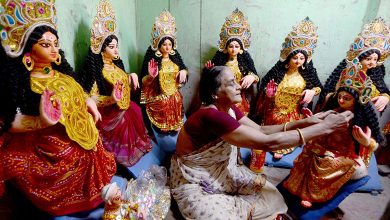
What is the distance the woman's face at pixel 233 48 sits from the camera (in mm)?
2969

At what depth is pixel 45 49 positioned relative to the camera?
1482mm

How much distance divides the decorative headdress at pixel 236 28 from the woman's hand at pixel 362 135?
163 centimetres

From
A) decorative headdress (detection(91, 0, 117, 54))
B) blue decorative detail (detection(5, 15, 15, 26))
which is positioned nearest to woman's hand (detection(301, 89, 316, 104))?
decorative headdress (detection(91, 0, 117, 54))

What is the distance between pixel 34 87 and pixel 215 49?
247 cm

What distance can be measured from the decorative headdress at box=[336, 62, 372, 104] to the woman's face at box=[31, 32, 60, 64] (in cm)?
188

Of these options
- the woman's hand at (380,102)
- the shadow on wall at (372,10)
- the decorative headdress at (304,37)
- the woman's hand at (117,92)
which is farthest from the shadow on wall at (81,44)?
the shadow on wall at (372,10)

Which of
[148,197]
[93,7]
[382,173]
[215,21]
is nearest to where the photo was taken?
[148,197]

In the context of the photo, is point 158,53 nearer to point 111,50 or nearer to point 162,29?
point 162,29

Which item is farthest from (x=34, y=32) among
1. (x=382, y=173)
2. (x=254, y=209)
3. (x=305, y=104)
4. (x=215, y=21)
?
(x=382, y=173)

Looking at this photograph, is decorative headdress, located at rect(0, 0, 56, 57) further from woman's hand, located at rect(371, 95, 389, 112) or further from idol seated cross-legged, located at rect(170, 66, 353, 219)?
woman's hand, located at rect(371, 95, 389, 112)

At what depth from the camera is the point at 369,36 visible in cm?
247

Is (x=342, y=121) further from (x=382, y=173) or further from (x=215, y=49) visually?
(x=215, y=49)

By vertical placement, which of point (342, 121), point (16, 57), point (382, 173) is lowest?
point (382, 173)

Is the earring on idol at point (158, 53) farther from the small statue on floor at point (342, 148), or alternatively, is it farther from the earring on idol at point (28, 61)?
the small statue on floor at point (342, 148)
